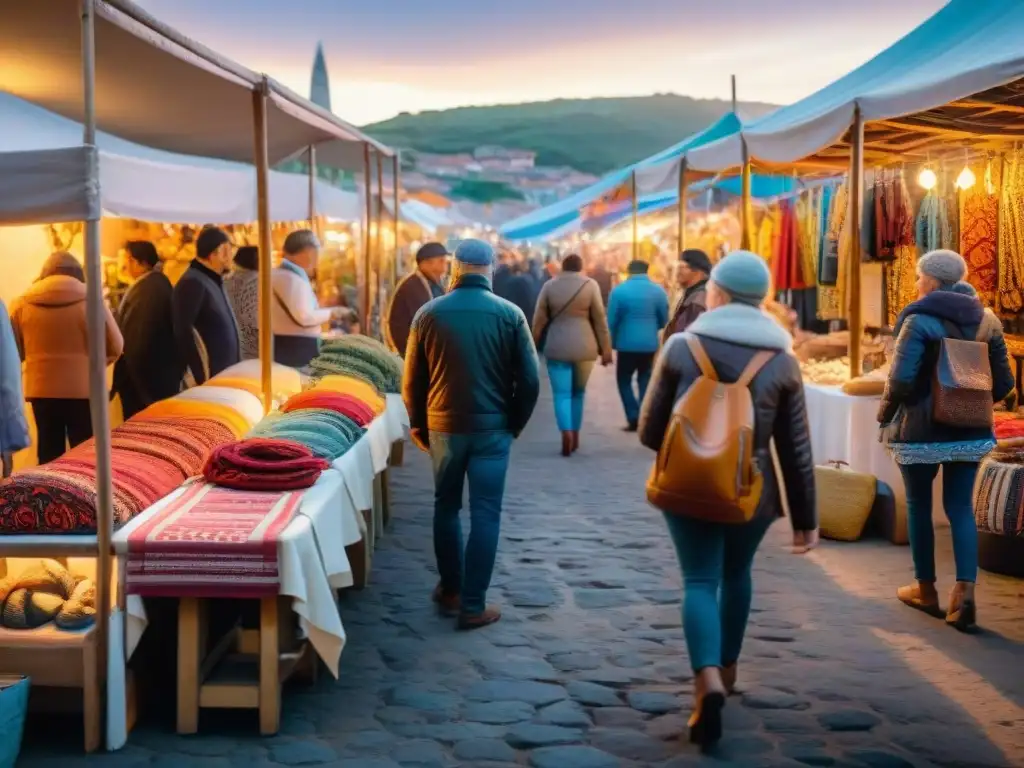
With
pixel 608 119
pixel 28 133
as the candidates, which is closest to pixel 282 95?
pixel 28 133

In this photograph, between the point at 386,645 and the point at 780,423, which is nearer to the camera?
the point at 780,423

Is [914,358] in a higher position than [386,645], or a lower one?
higher

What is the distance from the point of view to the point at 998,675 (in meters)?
4.88

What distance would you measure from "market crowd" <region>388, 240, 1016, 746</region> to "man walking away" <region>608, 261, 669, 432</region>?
297cm

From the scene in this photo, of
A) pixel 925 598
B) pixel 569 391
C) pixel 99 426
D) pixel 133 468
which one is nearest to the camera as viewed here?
pixel 99 426

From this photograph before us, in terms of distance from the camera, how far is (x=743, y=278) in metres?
4.23

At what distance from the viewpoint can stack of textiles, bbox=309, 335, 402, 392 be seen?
7.54m

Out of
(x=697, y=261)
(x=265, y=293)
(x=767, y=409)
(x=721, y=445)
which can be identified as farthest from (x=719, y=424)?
(x=697, y=261)

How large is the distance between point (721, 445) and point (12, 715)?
2519mm

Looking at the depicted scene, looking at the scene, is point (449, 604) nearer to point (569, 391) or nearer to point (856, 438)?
point (856, 438)

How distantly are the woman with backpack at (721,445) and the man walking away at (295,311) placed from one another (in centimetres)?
394

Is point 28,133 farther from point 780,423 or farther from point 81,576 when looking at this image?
point 780,423

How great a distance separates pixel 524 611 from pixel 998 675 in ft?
7.21

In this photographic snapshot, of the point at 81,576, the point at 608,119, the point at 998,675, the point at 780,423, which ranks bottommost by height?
the point at 998,675
